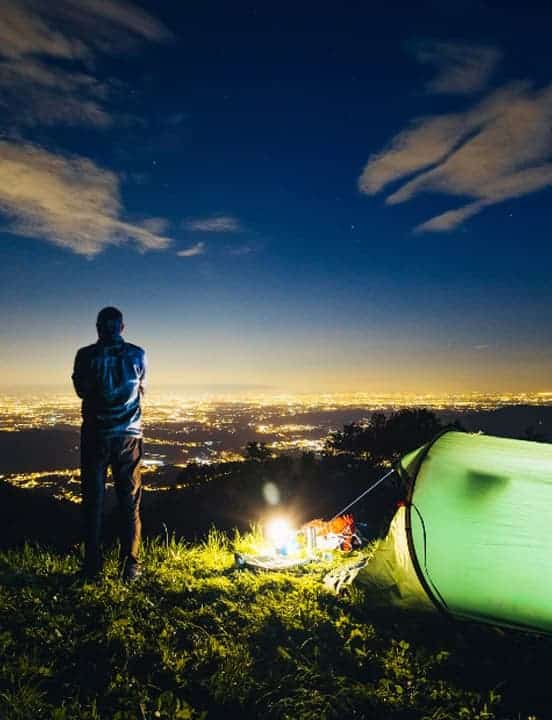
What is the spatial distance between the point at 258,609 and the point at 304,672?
1039mm

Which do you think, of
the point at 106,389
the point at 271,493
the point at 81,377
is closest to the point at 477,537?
the point at 106,389

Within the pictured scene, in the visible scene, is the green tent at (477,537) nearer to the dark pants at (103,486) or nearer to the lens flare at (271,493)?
the dark pants at (103,486)

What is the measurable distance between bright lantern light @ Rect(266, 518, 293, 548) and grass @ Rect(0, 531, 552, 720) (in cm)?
139

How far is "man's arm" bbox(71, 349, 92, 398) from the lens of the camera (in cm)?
500

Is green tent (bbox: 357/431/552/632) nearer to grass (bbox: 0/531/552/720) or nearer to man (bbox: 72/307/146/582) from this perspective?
grass (bbox: 0/531/552/720)

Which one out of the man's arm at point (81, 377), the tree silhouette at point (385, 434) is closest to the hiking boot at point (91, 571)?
the man's arm at point (81, 377)

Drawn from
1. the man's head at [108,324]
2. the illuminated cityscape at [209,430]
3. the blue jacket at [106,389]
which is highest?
the man's head at [108,324]

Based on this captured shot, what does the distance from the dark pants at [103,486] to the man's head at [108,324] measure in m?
1.09

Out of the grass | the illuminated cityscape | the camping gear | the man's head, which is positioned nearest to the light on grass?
the camping gear

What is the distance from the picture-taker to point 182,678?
3.57 m

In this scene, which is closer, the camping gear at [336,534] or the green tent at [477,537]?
the green tent at [477,537]

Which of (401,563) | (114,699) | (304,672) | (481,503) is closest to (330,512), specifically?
(401,563)

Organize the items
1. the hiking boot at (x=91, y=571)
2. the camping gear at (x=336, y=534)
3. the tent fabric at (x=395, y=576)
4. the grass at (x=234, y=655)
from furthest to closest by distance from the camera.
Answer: the camping gear at (x=336, y=534) → the hiking boot at (x=91, y=571) → the tent fabric at (x=395, y=576) → the grass at (x=234, y=655)

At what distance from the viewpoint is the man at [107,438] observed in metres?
4.98
